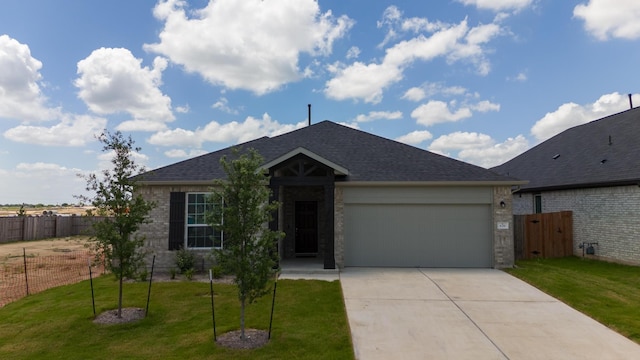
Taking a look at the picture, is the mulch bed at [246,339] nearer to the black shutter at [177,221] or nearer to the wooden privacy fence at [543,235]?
the black shutter at [177,221]

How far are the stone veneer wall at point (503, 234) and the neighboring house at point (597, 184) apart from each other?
4365 mm

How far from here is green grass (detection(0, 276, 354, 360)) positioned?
560cm

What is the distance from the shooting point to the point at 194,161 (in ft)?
43.1

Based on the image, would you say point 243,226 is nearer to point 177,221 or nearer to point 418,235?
point 177,221

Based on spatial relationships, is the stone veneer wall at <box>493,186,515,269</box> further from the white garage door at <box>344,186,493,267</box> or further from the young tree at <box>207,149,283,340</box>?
the young tree at <box>207,149,283,340</box>

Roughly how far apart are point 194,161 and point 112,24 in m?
5.22

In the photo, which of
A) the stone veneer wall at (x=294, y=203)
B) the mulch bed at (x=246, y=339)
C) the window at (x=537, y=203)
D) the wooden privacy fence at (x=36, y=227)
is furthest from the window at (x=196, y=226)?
the window at (x=537, y=203)

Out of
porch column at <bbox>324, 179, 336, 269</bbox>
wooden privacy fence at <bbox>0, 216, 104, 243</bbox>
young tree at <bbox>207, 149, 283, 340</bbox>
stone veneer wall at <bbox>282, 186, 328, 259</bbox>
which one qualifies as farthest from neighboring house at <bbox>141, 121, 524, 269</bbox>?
wooden privacy fence at <bbox>0, 216, 104, 243</bbox>

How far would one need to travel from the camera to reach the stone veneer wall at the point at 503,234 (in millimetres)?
11914

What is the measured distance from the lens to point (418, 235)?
12.1 m

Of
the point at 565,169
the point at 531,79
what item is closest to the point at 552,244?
the point at 565,169

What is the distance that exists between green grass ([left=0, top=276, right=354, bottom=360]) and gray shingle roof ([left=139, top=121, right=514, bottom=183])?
3.96 m

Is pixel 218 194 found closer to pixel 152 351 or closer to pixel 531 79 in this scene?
pixel 152 351

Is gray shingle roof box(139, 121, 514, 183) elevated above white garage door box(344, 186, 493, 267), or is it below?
above
